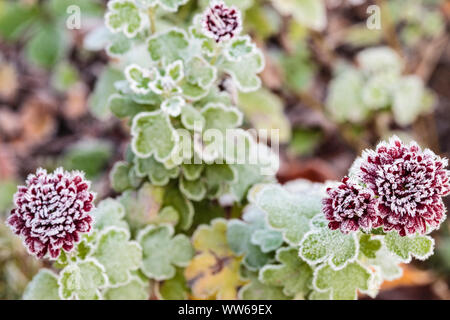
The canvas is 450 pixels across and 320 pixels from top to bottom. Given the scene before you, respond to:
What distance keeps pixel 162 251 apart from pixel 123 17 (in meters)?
0.56

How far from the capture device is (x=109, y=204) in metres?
1.25

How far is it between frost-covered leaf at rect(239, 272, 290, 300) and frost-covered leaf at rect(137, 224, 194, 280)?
0.53 ft

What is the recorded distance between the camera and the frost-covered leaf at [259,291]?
122cm

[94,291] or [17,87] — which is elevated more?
[17,87]

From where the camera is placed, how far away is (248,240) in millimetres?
1292

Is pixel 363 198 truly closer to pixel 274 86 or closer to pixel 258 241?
pixel 258 241

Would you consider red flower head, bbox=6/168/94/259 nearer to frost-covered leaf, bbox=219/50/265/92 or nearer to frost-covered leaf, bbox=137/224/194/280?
frost-covered leaf, bbox=137/224/194/280

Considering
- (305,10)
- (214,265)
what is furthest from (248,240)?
(305,10)

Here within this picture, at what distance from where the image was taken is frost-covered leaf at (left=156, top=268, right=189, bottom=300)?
1.30 meters

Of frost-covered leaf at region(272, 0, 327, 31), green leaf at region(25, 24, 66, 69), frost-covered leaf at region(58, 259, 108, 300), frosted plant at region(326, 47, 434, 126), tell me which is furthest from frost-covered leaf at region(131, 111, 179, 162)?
green leaf at region(25, 24, 66, 69)

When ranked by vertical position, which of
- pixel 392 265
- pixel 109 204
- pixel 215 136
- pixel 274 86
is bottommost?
pixel 392 265

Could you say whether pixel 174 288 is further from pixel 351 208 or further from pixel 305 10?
pixel 305 10
